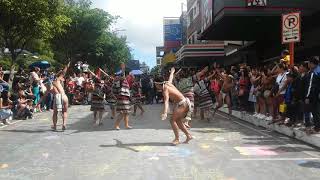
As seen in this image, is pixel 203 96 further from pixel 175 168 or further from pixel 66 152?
pixel 175 168

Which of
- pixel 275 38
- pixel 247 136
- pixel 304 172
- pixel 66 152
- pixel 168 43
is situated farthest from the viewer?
pixel 168 43

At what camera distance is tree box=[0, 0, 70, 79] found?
2406 cm

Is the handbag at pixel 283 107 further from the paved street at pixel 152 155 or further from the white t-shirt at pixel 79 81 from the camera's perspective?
the white t-shirt at pixel 79 81

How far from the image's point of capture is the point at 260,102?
1620cm

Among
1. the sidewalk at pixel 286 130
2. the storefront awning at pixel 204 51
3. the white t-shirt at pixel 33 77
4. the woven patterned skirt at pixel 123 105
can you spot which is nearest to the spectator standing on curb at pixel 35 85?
the white t-shirt at pixel 33 77

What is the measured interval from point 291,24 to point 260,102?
3077 mm

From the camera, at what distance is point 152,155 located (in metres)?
10.3

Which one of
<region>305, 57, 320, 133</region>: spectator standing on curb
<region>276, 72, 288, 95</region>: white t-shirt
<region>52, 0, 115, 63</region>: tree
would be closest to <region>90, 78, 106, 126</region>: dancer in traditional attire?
<region>276, 72, 288, 95</region>: white t-shirt

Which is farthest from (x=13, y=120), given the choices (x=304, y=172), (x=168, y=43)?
(x=168, y=43)

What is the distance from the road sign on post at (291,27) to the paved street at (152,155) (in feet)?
8.07

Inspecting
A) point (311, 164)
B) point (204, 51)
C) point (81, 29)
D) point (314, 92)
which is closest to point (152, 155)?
point (311, 164)

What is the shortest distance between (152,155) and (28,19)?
16279 millimetres

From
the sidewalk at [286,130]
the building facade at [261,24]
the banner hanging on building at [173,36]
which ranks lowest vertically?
the sidewalk at [286,130]

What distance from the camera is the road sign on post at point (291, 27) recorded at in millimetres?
13688
